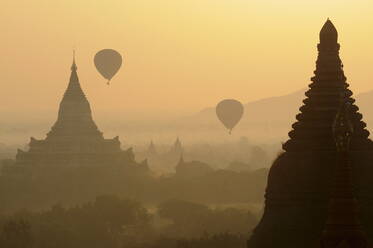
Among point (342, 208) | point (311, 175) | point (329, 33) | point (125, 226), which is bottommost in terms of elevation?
point (342, 208)

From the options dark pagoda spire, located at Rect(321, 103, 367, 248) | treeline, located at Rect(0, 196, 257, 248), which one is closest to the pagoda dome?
dark pagoda spire, located at Rect(321, 103, 367, 248)

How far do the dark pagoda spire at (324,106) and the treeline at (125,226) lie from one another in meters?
57.5

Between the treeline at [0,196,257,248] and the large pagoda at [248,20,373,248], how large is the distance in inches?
2290

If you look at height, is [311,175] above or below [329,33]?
below

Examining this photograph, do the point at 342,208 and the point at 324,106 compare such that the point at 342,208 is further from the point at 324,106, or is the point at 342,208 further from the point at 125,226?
the point at 125,226

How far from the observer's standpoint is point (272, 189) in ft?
172

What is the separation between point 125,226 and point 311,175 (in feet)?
379

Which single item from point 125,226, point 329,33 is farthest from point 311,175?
point 125,226

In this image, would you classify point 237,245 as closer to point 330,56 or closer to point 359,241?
point 330,56

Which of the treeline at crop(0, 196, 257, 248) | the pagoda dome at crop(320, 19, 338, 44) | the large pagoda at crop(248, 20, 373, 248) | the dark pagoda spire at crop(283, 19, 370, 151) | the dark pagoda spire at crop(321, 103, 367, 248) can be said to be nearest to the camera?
the dark pagoda spire at crop(321, 103, 367, 248)

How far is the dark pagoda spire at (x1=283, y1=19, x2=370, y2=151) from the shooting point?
52188mm

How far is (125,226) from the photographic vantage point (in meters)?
166

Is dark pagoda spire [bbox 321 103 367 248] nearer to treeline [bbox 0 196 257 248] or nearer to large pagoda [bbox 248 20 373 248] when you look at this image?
large pagoda [bbox 248 20 373 248]

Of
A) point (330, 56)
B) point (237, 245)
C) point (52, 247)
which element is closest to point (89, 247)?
point (52, 247)
